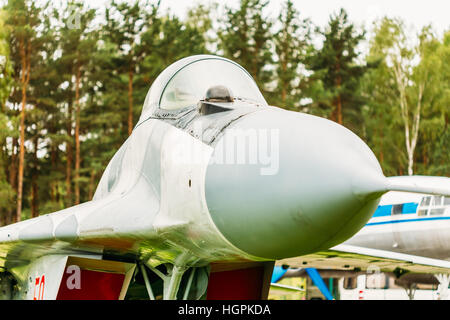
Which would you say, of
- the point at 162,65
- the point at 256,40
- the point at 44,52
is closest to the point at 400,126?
the point at 256,40

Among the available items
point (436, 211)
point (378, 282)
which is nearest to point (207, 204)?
point (436, 211)

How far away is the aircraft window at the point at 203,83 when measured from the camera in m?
3.87

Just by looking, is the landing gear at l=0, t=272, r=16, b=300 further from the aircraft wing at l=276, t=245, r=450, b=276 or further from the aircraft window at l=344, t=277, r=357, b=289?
the aircraft window at l=344, t=277, r=357, b=289

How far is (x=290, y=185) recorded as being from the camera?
2.43 meters

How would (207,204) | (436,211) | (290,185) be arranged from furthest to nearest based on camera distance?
(436,211) → (207,204) → (290,185)

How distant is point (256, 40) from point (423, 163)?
1271 centimetres

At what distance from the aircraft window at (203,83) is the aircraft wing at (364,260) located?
1.75 m

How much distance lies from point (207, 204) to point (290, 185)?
559 millimetres

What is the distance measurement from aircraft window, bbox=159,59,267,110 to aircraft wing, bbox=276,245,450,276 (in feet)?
5.74

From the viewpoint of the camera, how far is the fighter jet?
2.43 meters

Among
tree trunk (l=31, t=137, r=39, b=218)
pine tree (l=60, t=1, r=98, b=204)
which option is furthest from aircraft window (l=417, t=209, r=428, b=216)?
tree trunk (l=31, t=137, r=39, b=218)

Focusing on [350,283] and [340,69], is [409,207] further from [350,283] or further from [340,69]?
[340,69]

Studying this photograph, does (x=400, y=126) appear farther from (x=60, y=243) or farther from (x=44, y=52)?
(x=60, y=243)

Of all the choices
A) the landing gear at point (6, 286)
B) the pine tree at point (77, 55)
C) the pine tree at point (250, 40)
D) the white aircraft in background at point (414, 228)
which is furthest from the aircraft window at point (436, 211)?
the pine tree at point (77, 55)
